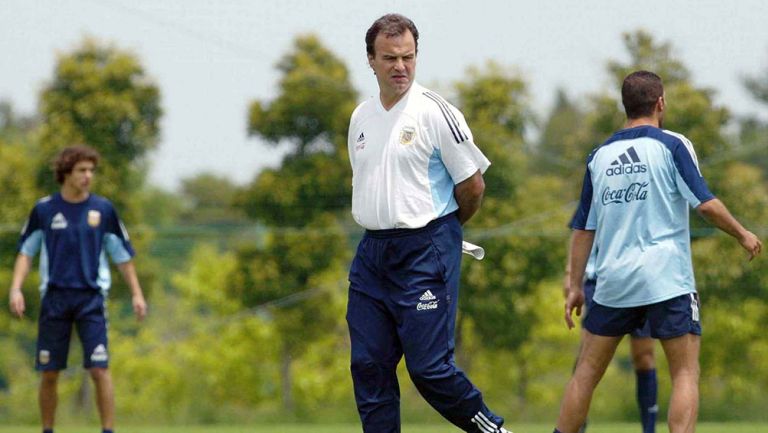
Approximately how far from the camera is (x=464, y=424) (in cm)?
552

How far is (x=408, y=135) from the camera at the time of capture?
5379mm

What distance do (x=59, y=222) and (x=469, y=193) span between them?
4.12 metres

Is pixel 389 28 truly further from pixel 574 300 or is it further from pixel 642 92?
pixel 574 300

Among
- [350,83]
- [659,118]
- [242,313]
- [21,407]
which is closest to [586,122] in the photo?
[350,83]

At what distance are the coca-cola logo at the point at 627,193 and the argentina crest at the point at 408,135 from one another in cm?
116

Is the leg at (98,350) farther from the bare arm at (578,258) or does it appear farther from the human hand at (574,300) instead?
the bare arm at (578,258)

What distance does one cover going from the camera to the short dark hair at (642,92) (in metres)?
6.02

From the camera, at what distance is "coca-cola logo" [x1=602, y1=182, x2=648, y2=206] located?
5.91 metres

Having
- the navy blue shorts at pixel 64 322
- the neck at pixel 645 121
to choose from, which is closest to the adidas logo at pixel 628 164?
the neck at pixel 645 121

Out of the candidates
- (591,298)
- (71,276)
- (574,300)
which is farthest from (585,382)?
(71,276)

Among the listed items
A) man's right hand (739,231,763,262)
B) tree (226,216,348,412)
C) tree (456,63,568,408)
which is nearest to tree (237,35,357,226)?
tree (226,216,348,412)

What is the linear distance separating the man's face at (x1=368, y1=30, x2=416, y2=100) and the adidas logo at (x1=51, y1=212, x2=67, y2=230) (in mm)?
3952

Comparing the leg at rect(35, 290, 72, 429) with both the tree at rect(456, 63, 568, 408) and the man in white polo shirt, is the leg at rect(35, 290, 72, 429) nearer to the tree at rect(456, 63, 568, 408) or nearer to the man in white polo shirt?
the man in white polo shirt

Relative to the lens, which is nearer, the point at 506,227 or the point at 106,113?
the point at 506,227
